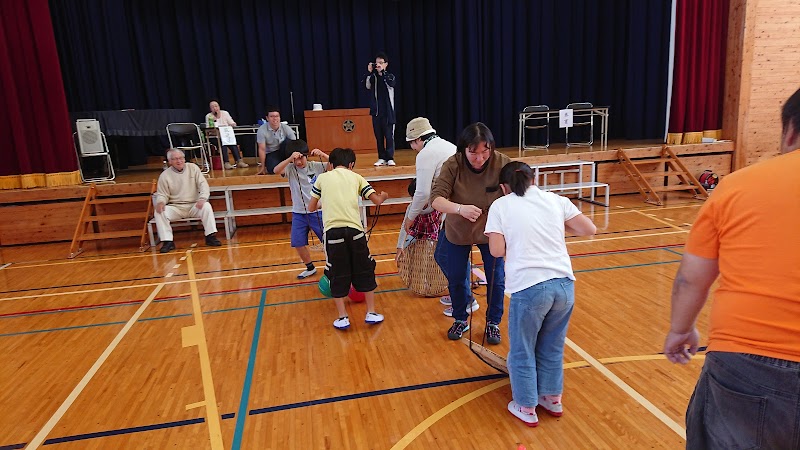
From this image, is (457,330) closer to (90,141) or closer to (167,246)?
(167,246)

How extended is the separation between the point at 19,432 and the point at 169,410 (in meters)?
0.78

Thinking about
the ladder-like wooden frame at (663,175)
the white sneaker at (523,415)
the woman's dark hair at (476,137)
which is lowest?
the white sneaker at (523,415)

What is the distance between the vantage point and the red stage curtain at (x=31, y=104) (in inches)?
280

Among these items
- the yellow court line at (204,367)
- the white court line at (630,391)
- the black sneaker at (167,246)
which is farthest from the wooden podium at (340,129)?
the white court line at (630,391)

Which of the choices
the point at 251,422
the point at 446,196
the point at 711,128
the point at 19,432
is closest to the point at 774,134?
the point at 711,128

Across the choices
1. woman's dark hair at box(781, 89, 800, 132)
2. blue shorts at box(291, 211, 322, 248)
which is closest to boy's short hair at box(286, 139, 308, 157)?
blue shorts at box(291, 211, 322, 248)

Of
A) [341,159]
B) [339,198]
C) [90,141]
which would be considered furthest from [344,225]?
[90,141]

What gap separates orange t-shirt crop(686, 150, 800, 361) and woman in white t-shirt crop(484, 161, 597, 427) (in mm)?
1021

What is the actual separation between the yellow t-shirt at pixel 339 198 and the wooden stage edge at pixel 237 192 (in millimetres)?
3924

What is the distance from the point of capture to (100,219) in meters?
6.96

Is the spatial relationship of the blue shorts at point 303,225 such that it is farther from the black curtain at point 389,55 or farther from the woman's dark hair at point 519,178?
the black curtain at point 389,55

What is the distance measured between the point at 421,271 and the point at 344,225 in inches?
42.9

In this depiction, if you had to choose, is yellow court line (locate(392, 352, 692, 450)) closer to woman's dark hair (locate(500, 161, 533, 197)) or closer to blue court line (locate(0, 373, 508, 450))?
blue court line (locate(0, 373, 508, 450))

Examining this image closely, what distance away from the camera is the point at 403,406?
108 inches
